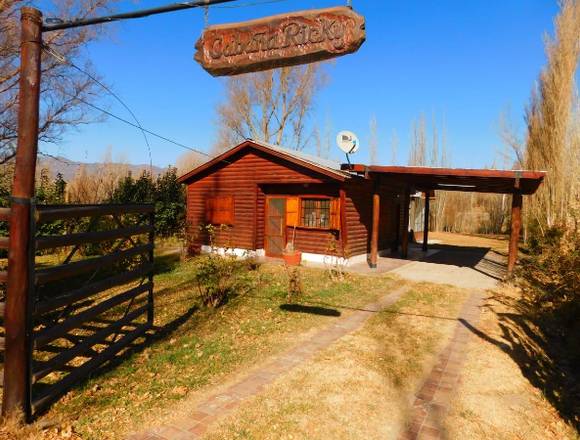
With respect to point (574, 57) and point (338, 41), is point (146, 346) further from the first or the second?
point (574, 57)

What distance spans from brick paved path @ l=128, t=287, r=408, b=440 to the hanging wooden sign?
3514mm

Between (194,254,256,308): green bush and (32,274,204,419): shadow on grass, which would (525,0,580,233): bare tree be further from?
(32,274,204,419): shadow on grass

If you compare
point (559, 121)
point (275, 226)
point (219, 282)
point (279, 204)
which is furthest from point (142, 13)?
point (559, 121)

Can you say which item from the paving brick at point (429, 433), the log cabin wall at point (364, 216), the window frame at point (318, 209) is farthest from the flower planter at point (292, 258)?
the paving brick at point (429, 433)

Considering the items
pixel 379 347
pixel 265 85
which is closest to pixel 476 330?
pixel 379 347

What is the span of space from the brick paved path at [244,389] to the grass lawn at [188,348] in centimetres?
25

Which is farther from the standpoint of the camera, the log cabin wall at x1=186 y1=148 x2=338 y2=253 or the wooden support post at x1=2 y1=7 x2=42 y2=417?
the log cabin wall at x1=186 y1=148 x2=338 y2=253

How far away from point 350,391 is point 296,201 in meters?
10.4

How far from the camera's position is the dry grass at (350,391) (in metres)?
3.73

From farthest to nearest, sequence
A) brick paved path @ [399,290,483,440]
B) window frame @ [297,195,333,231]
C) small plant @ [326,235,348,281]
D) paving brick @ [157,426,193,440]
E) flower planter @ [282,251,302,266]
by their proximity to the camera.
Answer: window frame @ [297,195,333,231] → flower planter @ [282,251,302,266] → small plant @ [326,235,348,281] → brick paved path @ [399,290,483,440] → paving brick @ [157,426,193,440]

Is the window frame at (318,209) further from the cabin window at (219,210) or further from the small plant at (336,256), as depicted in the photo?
the cabin window at (219,210)

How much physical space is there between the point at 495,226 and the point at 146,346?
35.7m

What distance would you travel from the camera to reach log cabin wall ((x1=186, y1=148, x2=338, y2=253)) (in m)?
14.2

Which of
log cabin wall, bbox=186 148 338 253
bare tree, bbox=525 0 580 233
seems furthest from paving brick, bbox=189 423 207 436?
bare tree, bbox=525 0 580 233
